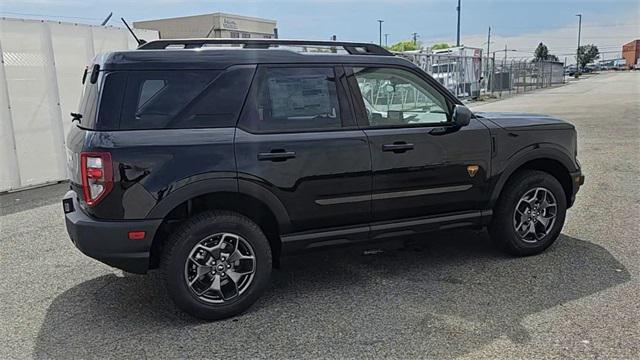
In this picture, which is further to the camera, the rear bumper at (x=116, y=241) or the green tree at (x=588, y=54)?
the green tree at (x=588, y=54)

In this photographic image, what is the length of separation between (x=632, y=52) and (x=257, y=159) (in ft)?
389

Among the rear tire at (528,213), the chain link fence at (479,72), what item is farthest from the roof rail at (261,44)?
the chain link fence at (479,72)

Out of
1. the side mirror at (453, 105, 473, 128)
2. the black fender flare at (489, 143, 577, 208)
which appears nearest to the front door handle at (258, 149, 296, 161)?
the side mirror at (453, 105, 473, 128)

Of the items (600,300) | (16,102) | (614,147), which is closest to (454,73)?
(614,147)

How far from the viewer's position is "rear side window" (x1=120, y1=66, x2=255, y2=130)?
11.6 ft

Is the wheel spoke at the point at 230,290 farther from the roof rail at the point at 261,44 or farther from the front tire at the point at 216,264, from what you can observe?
the roof rail at the point at 261,44

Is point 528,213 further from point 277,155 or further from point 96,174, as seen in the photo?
point 96,174

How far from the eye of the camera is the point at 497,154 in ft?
15.0

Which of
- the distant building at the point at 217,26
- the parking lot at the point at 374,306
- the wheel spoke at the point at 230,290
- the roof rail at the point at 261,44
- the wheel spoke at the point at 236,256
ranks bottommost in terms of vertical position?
the parking lot at the point at 374,306

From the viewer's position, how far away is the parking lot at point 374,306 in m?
3.35

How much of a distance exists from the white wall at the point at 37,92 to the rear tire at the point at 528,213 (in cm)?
739

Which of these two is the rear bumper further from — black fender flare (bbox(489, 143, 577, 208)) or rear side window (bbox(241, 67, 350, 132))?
black fender flare (bbox(489, 143, 577, 208))

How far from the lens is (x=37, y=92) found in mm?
8633

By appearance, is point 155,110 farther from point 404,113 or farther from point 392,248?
point 392,248
